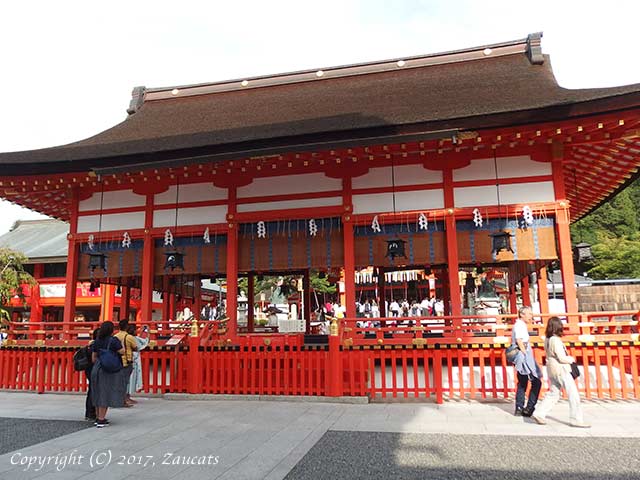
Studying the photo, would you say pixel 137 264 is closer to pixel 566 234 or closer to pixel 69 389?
pixel 69 389

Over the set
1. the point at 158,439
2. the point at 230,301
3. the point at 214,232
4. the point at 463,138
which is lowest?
the point at 158,439

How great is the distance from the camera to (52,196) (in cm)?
1135

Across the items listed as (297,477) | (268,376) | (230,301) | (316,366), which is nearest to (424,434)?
(297,477)

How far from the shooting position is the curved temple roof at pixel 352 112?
7.56m

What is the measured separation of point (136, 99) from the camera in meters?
14.3

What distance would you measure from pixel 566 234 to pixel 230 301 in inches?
262

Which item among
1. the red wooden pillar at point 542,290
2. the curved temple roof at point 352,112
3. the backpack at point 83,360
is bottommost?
the backpack at point 83,360

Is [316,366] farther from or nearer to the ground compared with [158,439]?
farther from the ground

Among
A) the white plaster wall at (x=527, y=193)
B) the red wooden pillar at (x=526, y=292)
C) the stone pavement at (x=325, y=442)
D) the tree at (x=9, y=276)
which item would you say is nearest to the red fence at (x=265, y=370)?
the stone pavement at (x=325, y=442)

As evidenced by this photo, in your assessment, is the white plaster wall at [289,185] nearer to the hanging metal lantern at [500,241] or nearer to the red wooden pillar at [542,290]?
the hanging metal lantern at [500,241]

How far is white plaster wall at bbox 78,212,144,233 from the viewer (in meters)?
10.5

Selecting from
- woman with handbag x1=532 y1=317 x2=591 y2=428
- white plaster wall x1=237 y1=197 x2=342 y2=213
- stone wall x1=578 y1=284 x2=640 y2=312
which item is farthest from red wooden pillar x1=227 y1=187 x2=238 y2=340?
stone wall x1=578 y1=284 x2=640 y2=312

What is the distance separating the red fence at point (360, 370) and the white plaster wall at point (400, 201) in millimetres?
2962

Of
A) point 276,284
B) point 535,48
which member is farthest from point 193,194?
point 276,284
